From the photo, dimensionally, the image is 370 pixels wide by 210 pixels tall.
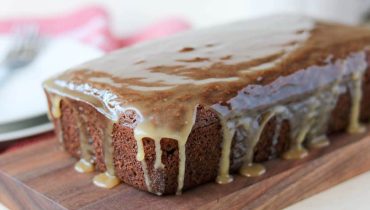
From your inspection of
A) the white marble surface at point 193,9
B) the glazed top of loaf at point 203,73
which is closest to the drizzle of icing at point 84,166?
the glazed top of loaf at point 203,73

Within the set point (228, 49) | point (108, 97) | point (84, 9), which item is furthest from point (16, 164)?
point (84, 9)

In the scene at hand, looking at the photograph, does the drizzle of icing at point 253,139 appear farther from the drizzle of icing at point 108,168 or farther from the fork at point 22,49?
the fork at point 22,49

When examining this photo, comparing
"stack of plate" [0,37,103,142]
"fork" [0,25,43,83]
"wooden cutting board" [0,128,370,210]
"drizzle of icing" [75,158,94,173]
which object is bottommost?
"wooden cutting board" [0,128,370,210]

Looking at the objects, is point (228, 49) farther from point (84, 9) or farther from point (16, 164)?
point (84, 9)

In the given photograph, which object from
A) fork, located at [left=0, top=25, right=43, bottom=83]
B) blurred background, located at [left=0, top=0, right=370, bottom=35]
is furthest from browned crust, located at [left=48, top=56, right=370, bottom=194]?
blurred background, located at [left=0, top=0, right=370, bottom=35]

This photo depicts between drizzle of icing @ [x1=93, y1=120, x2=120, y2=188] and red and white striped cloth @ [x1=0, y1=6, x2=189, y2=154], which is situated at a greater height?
red and white striped cloth @ [x1=0, y1=6, x2=189, y2=154]

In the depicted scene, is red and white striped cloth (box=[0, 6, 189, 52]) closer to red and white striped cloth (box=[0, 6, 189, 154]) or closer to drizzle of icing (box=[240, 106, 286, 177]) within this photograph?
red and white striped cloth (box=[0, 6, 189, 154])

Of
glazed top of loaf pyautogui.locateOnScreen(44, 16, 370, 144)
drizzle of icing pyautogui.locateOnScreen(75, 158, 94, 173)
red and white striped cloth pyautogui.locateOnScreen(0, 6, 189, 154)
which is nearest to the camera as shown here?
glazed top of loaf pyautogui.locateOnScreen(44, 16, 370, 144)
